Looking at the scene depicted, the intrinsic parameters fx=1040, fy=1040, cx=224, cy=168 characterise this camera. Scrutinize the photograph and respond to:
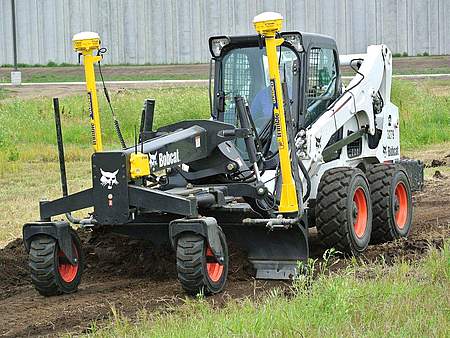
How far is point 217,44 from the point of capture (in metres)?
10.7

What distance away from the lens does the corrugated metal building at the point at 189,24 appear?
144 ft

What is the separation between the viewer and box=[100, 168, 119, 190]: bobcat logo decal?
8.55 meters

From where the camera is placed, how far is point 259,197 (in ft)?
Result: 30.5

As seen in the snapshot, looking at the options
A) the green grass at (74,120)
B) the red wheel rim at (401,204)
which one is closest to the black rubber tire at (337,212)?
the red wheel rim at (401,204)

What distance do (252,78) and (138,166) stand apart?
2.42m

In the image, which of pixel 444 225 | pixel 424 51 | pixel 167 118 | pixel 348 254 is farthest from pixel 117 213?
pixel 424 51

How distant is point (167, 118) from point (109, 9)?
24856 mm

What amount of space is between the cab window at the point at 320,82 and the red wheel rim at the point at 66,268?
111 inches

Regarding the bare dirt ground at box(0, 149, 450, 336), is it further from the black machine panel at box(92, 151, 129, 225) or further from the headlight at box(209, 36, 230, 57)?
the headlight at box(209, 36, 230, 57)

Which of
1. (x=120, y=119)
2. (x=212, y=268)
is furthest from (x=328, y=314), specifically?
(x=120, y=119)

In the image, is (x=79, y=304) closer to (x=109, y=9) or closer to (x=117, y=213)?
(x=117, y=213)

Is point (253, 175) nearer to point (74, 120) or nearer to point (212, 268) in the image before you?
point (212, 268)

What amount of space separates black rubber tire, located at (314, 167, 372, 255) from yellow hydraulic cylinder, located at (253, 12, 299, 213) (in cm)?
82

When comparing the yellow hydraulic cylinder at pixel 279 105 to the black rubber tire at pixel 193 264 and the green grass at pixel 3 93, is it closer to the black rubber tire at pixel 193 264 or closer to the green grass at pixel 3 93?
the black rubber tire at pixel 193 264
